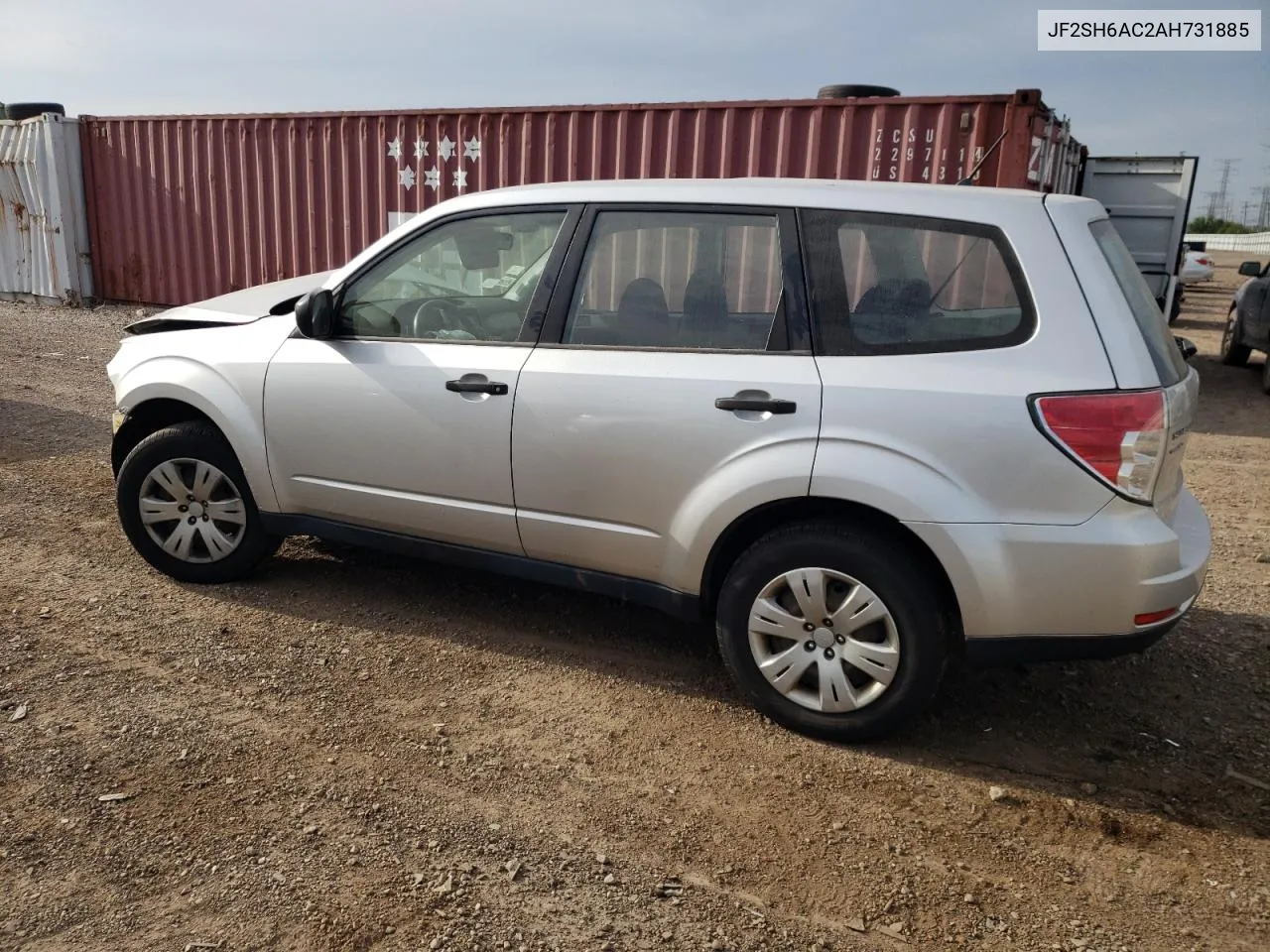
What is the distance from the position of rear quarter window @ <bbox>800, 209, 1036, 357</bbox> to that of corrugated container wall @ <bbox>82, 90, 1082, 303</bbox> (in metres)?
5.65

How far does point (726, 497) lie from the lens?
320 cm

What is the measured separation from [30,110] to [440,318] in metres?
14.1

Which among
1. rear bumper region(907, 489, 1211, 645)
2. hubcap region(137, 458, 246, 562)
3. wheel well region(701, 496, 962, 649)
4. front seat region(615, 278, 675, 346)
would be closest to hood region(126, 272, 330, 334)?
hubcap region(137, 458, 246, 562)

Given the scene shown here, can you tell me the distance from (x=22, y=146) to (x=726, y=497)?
47.1 ft

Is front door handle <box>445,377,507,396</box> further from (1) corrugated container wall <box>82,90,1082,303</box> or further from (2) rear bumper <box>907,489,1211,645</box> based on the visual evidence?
(1) corrugated container wall <box>82,90,1082,303</box>

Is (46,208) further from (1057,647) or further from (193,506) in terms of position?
(1057,647)

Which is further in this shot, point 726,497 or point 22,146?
point 22,146

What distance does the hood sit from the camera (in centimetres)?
429

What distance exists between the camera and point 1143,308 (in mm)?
3088

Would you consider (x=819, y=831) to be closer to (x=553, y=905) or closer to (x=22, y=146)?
(x=553, y=905)

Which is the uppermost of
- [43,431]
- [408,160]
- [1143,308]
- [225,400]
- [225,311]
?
[408,160]

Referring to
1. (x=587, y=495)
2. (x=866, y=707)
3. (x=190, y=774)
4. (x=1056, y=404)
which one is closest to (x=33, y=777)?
(x=190, y=774)

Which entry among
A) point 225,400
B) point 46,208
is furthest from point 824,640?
point 46,208

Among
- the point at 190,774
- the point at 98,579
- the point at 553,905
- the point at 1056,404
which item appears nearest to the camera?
the point at 553,905
